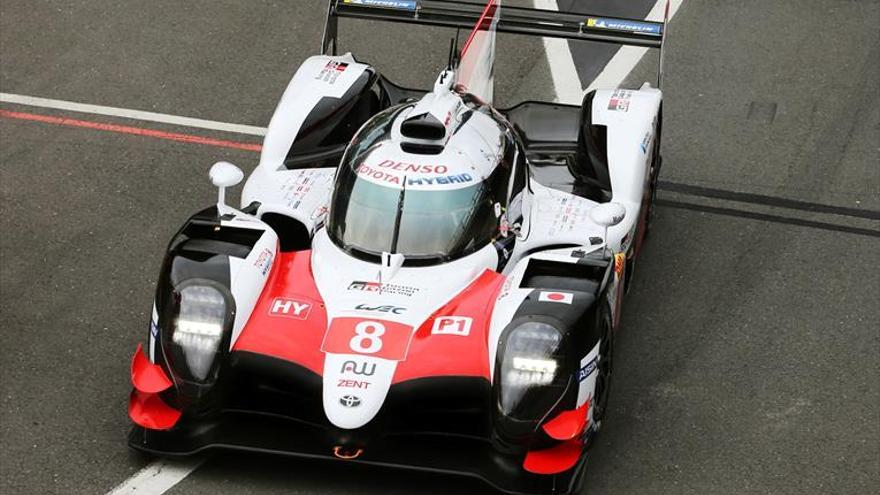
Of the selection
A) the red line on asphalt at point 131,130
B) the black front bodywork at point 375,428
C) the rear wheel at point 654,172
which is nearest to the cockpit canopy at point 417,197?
the black front bodywork at point 375,428

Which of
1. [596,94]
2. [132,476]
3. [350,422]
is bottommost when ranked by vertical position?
[132,476]

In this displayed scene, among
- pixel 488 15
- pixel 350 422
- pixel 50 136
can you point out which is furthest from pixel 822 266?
A: pixel 50 136

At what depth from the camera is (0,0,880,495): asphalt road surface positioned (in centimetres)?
859

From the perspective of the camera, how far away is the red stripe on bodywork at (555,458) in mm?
7902

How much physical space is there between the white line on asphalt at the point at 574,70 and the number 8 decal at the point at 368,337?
15.8 feet

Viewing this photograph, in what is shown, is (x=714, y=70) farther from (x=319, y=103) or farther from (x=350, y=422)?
(x=350, y=422)

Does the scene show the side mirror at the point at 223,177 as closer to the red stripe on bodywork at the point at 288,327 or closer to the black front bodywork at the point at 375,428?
the red stripe on bodywork at the point at 288,327

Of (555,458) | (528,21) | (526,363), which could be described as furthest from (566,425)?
(528,21)

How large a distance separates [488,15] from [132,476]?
3.79 meters

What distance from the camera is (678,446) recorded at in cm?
875

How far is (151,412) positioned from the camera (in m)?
8.21

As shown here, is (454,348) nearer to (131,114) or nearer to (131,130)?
(131,130)

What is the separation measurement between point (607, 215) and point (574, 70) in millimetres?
4627

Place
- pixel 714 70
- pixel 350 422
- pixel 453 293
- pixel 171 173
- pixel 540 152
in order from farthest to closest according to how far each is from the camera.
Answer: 1. pixel 714 70
2. pixel 171 173
3. pixel 540 152
4. pixel 453 293
5. pixel 350 422
